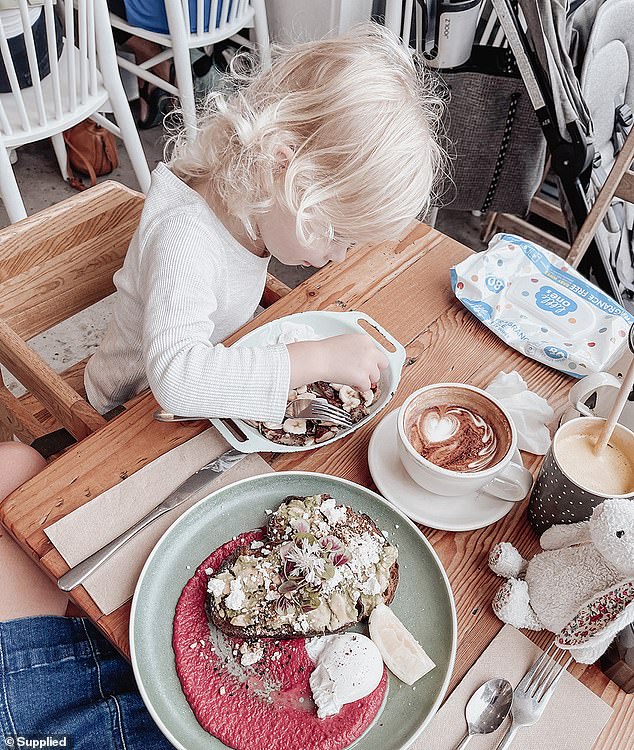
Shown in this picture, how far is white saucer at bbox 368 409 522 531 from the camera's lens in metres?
0.85

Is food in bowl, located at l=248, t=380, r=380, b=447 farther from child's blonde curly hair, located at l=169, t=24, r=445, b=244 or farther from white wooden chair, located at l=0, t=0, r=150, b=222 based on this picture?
white wooden chair, located at l=0, t=0, r=150, b=222

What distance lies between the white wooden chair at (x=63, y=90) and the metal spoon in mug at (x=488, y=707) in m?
1.69

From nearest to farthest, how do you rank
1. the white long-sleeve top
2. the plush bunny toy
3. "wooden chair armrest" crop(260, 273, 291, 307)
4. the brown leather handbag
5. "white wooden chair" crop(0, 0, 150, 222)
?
1. the plush bunny toy
2. the white long-sleeve top
3. "wooden chair armrest" crop(260, 273, 291, 307)
4. "white wooden chair" crop(0, 0, 150, 222)
5. the brown leather handbag

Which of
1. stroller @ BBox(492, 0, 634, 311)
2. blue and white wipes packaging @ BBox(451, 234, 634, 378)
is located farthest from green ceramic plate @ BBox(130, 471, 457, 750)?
stroller @ BBox(492, 0, 634, 311)

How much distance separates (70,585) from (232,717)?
220mm

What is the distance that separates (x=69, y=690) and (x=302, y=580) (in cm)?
35

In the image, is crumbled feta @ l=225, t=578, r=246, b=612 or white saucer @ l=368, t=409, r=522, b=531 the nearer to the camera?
crumbled feta @ l=225, t=578, r=246, b=612

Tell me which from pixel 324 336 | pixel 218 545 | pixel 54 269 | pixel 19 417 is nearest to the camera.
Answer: pixel 218 545

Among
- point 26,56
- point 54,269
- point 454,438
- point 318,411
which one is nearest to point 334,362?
point 318,411

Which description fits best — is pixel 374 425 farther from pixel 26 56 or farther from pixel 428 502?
pixel 26 56

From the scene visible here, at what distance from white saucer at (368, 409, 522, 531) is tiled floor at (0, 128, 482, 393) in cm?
149

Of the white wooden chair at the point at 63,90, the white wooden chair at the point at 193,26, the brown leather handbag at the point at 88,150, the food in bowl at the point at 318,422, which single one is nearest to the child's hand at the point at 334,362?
the food in bowl at the point at 318,422

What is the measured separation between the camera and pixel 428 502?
86 centimetres

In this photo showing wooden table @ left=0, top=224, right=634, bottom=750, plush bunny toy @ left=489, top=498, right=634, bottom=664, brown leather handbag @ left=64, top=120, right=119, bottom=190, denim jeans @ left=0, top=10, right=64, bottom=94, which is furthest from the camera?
brown leather handbag @ left=64, top=120, right=119, bottom=190
